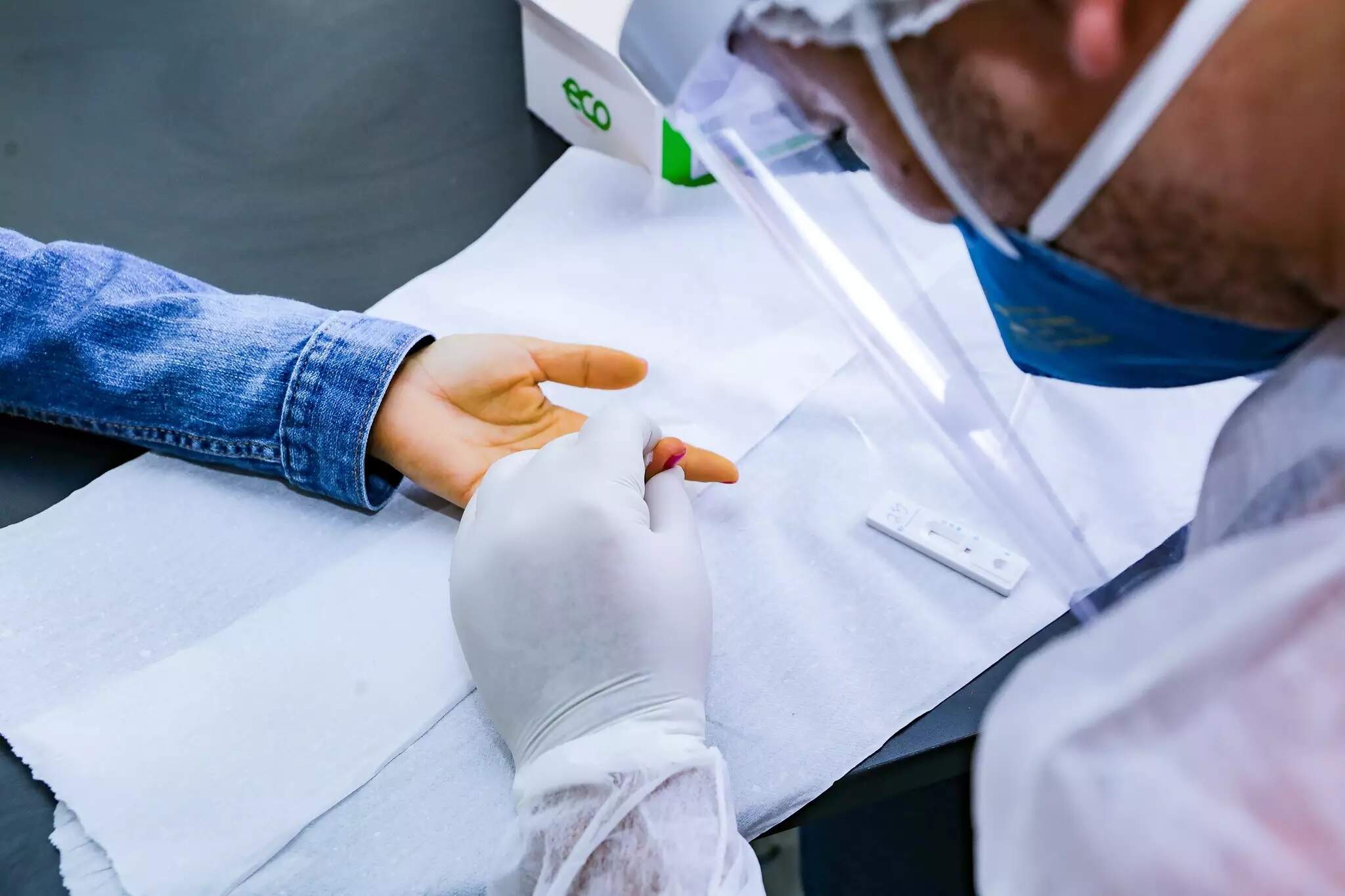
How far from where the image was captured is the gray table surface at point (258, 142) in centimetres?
90

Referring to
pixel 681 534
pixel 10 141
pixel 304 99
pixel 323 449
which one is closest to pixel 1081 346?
pixel 681 534

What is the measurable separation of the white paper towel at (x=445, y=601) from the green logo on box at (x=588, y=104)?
0.66ft

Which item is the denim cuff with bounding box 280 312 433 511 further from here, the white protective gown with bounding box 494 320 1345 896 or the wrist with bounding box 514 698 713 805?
the white protective gown with bounding box 494 320 1345 896

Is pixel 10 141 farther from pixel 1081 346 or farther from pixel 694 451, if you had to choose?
pixel 1081 346

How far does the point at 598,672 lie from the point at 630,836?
0.10m

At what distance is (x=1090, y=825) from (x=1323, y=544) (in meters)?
0.12

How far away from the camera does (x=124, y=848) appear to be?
0.56 meters

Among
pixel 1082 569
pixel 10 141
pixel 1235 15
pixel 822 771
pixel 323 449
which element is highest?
pixel 1235 15

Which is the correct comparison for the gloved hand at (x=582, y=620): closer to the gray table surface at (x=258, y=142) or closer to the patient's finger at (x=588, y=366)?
the patient's finger at (x=588, y=366)

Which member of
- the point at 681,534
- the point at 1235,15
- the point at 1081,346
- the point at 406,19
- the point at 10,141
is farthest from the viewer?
the point at 406,19

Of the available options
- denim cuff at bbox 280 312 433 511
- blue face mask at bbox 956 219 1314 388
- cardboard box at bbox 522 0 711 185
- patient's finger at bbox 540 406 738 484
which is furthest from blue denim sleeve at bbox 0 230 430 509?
blue face mask at bbox 956 219 1314 388

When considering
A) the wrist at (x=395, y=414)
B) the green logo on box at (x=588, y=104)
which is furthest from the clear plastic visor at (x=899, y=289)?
the green logo on box at (x=588, y=104)

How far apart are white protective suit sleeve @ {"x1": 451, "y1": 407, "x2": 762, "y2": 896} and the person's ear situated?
0.38 meters

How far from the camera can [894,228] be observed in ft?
1.64
